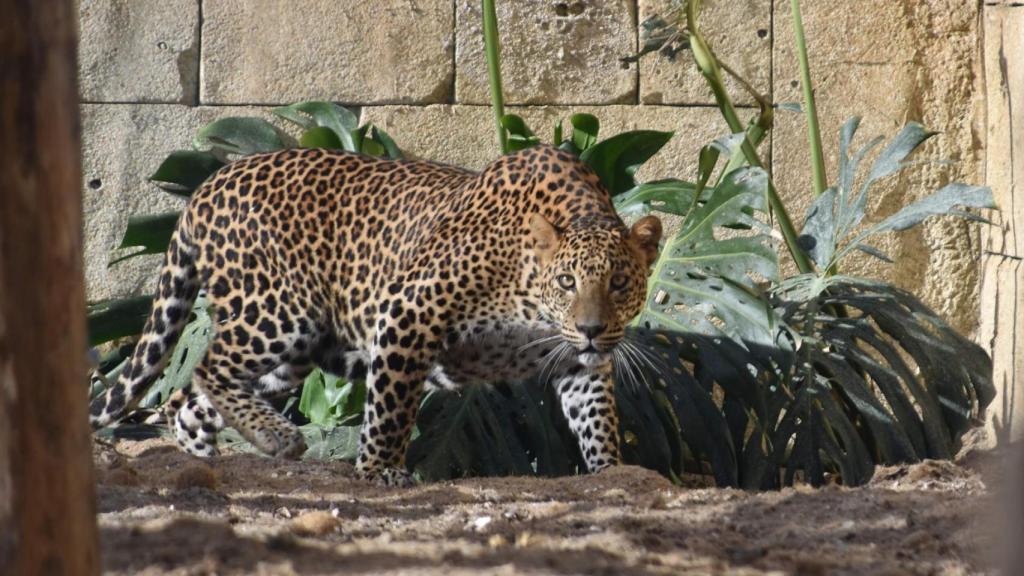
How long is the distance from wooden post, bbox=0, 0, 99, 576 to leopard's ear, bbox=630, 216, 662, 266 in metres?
3.30

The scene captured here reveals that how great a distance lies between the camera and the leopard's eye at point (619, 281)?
5.37 metres

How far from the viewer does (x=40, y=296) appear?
8.07 feet

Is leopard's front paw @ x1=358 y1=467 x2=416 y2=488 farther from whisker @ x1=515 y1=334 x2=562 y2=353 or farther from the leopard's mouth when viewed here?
the leopard's mouth

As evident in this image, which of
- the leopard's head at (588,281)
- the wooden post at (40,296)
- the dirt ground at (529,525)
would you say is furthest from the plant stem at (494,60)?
the wooden post at (40,296)

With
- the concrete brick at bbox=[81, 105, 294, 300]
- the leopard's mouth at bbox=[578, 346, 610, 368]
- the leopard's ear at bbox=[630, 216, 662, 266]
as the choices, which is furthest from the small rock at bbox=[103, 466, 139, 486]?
the concrete brick at bbox=[81, 105, 294, 300]

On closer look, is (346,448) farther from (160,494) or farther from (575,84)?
(575,84)

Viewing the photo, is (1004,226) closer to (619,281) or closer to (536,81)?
(619,281)

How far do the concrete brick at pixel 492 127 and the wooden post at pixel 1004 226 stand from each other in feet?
4.75

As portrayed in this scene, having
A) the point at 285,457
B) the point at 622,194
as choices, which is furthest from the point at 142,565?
the point at 622,194

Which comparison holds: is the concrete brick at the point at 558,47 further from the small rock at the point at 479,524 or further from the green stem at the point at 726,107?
the small rock at the point at 479,524

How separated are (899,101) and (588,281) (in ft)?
11.3

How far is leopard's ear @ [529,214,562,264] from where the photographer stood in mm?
5383

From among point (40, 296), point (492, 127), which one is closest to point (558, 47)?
point (492, 127)

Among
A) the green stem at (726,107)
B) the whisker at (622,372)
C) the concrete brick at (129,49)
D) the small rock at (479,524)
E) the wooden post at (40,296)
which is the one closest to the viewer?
the wooden post at (40,296)
